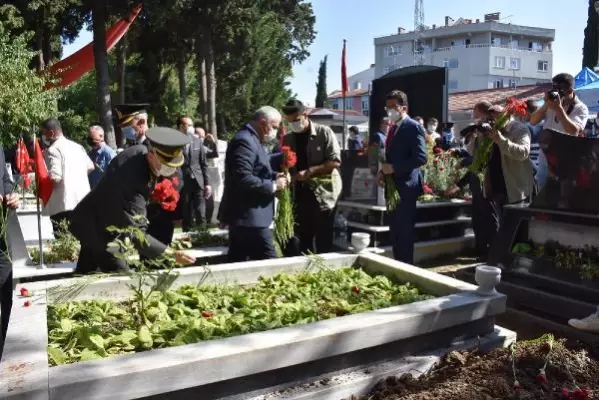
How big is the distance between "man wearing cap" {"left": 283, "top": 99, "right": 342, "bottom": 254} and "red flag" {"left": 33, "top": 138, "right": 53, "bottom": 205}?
228cm

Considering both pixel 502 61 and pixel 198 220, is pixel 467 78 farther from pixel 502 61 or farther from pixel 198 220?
pixel 198 220

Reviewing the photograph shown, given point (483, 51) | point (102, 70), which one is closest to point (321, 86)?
point (483, 51)

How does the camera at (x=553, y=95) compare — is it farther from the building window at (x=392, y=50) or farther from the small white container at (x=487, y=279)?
the building window at (x=392, y=50)

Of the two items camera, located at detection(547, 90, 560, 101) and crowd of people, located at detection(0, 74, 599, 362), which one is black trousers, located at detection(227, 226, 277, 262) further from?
camera, located at detection(547, 90, 560, 101)

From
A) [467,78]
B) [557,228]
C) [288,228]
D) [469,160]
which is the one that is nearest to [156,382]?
[288,228]

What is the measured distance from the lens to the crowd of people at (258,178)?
→ 3480mm

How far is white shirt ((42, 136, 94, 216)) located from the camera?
223 inches

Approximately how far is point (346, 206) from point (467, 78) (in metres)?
61.2

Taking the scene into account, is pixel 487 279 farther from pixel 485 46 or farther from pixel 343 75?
pixel 485 46

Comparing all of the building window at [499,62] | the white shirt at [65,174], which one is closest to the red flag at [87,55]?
the white shirt at [65,174]

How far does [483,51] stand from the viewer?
62.0m

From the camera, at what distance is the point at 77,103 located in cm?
2664

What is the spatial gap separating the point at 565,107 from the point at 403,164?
1958 mm

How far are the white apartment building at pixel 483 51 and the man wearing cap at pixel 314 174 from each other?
57.5m
